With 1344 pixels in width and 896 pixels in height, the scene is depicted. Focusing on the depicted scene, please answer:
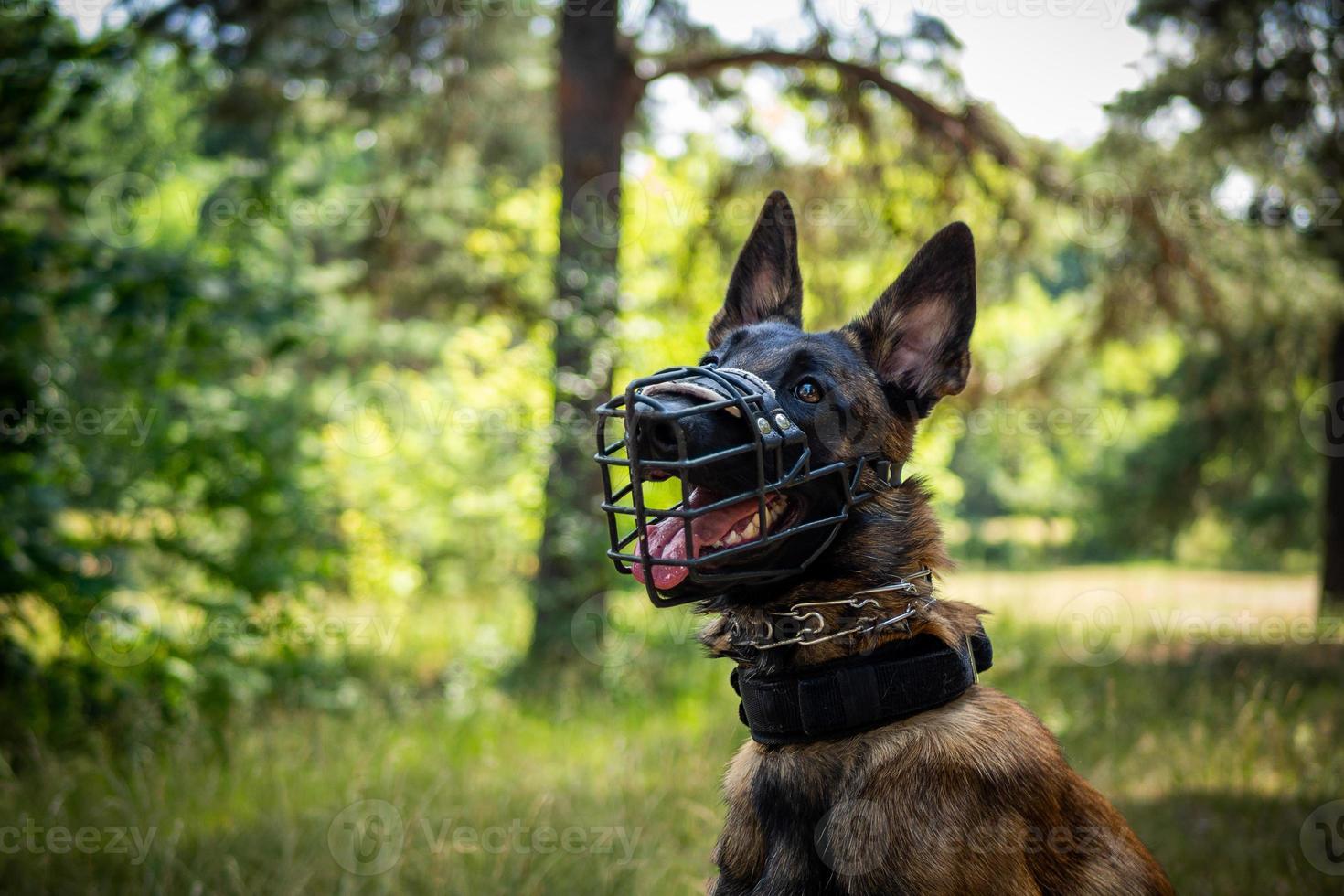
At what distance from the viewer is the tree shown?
6758mm

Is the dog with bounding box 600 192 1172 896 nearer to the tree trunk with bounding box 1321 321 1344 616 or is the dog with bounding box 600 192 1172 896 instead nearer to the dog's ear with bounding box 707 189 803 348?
the dog's ear with bounding box 707 189 803 348

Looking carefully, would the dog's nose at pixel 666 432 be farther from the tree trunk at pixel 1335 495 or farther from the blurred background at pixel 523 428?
the tree trunk at pixel 1335 495

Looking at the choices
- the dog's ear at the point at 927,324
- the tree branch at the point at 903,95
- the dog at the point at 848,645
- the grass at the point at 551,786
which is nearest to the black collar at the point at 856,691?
the dog at the point at 848,645

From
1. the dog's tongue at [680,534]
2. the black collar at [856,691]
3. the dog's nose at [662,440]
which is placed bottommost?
the black collar at [856,691]

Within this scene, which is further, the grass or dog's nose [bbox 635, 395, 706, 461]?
the grass

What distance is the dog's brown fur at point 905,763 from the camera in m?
1.88

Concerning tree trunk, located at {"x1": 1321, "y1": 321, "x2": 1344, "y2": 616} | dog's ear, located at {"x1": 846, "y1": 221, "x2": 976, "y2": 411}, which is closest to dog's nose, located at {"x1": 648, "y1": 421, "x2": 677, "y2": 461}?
dog's ear, located at {"x1": 846, "y1": 221, "x2": 976, "y2": 411}

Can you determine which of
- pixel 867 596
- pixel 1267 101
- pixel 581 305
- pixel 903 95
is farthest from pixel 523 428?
pixel 1267 101

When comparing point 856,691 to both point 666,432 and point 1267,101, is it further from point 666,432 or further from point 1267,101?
point 1267,101

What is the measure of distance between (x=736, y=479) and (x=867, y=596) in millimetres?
423

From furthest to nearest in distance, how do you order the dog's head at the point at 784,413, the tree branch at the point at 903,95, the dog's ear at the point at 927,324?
the tree branch at the point at 903,95
the dog's ear at the point at 927,324
the dog's head at the point at 784,413

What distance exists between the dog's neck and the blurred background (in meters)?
1.64

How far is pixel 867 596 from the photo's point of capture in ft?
7.00

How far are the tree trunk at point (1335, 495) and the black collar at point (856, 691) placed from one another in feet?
27.5
